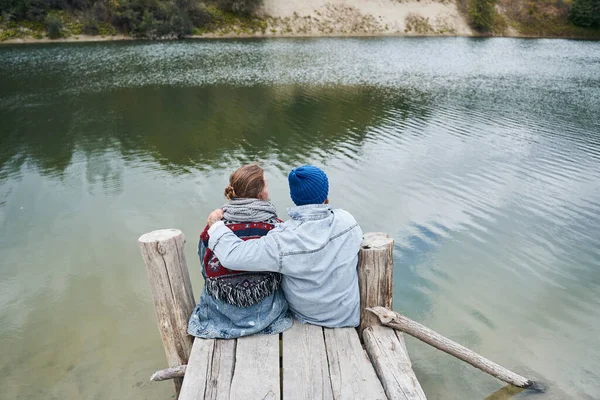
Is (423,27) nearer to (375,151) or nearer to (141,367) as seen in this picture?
(375,151)

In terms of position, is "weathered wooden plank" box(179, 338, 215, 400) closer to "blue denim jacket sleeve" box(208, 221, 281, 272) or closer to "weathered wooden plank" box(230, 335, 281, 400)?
"weathered wooden plank" box(230, 335, 281, 400)

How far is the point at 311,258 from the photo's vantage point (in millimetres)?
3209

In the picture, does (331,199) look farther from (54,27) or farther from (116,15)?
(116,15)

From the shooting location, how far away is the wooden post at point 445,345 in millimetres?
3738

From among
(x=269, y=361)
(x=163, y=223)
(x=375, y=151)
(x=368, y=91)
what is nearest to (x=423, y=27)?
(x=368, y=91)

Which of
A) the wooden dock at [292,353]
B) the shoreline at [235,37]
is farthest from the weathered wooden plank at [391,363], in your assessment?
the shoreline at [235,37]

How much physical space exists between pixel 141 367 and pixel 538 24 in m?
80.2

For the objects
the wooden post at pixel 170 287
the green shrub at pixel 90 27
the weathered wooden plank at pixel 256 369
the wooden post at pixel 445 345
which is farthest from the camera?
the green shrub at pixel 90 27

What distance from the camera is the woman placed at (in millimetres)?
3264

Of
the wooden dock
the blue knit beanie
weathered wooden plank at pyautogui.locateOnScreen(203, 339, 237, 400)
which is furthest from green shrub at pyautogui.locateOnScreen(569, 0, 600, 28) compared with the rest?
weathered wooden plank at pyautogui.locateOnScreen(203, 339, 237, 400)

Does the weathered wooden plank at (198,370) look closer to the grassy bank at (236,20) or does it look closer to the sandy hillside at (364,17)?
the grassy bank at (236,20)

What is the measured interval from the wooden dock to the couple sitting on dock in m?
0.16

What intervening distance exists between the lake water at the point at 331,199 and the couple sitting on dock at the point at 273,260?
190 cm

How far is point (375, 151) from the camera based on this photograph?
520 inches
